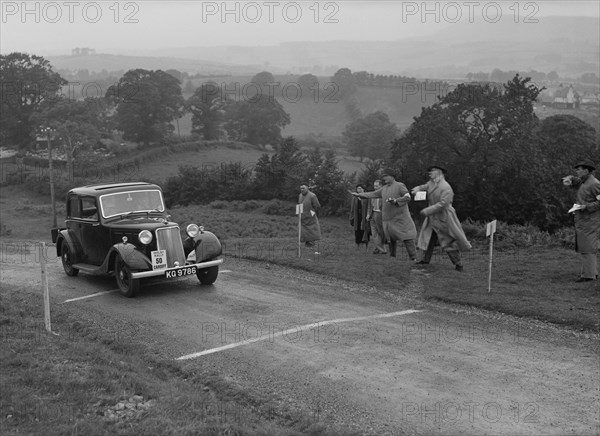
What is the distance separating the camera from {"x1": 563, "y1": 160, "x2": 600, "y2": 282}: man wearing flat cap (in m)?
12.7

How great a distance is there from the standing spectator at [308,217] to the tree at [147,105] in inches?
2709

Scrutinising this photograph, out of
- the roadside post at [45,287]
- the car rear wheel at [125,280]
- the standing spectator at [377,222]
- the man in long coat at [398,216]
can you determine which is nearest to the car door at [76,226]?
the car rear wheel at [125,280]

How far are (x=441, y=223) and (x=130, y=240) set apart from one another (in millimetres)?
6662

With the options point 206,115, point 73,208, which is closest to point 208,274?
point 73,208

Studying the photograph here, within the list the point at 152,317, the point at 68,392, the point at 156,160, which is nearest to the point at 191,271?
the point at 152,317

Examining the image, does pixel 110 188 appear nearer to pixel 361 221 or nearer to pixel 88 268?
pixel 88 268

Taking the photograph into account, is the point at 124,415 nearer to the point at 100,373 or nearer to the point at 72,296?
the point at 100,373

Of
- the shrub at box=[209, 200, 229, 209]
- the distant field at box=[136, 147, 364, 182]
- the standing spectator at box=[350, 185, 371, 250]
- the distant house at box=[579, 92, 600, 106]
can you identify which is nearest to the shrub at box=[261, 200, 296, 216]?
the shrub at box=[209, 200, 229, 209]

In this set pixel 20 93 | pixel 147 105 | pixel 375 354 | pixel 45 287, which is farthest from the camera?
pixel 20 93

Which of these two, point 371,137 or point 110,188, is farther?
point 371,137

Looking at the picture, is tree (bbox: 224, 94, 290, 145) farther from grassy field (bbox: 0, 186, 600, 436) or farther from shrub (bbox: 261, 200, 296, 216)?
grassy field (bbox: 0, 186, 600, 436)

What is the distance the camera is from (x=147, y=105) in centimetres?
8625

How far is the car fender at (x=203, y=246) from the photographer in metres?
14.4

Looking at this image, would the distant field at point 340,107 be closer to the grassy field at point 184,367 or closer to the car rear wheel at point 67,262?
the car rear wheel at point 67,262
